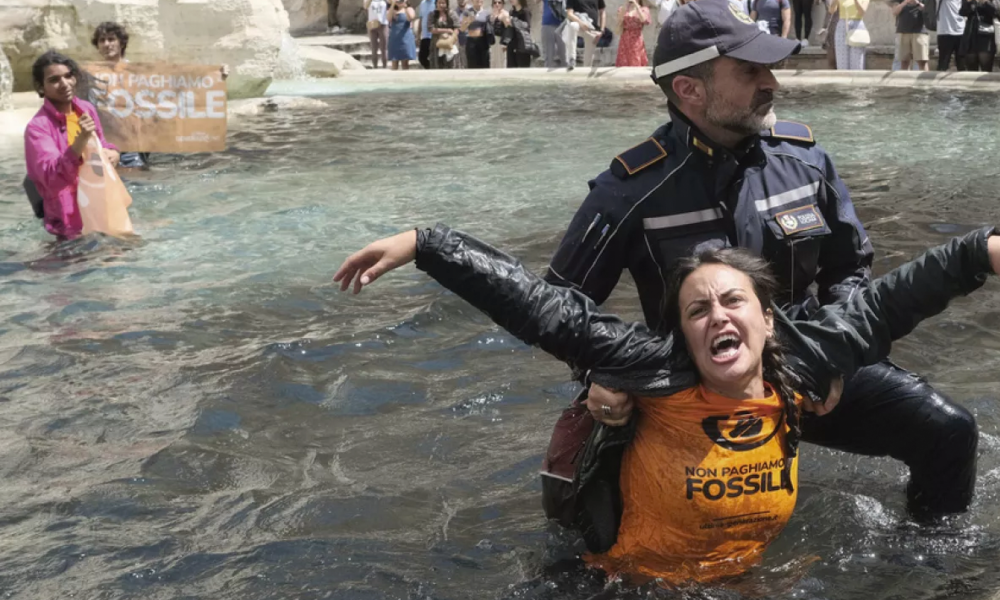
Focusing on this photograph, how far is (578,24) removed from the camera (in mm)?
20031

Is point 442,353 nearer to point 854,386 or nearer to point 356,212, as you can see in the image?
point 854,386

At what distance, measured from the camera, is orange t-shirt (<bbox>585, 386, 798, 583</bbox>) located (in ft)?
11.1

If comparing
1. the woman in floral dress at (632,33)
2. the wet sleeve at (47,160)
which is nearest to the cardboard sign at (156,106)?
the wet sleeve at (47,160)

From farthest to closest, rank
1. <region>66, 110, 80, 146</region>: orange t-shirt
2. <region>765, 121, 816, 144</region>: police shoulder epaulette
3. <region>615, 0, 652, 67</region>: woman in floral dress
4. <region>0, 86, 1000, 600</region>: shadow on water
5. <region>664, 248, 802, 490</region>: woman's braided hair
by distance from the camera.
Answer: <region>615, 0, 652, 67</region>: woman in floral dress
<region>66, 110, 80, 146</region>: orange t-shirt
<region>0, 86, 1000, 600</region>: shadow on water
<region>765, 121, 816, 144</region>: police shoulder epaulette
<region>664, 248, 802, 490</region>: woman's braided hair

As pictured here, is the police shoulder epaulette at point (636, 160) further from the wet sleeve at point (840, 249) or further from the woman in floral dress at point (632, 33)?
the woman in floral dress at point (632, 33)

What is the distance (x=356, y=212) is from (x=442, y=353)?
397 cm

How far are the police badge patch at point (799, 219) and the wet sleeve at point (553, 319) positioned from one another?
51 cm

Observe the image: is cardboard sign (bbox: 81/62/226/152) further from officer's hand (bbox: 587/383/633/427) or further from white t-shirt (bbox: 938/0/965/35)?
white t-shirt (bbox: 938/0/965/35)

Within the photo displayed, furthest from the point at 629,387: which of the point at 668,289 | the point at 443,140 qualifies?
the point at 443,140

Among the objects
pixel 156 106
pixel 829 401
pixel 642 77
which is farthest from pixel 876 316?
pixel 642 77

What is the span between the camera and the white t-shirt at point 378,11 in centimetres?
2261

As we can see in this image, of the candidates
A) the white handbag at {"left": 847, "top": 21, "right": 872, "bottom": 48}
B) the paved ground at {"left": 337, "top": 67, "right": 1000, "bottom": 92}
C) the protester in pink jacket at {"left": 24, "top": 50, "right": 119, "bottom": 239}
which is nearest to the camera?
the protester in pink jacket at {"left": 24, "top": 50, "right": 119, "bottom": 239}

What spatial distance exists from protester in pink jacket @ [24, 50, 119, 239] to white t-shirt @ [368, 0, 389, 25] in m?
14.4

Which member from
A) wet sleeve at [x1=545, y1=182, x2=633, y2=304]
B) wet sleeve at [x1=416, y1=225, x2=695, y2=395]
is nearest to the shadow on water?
wet sleeve at [x1=416, y1=225, x2=695, y2=395]
